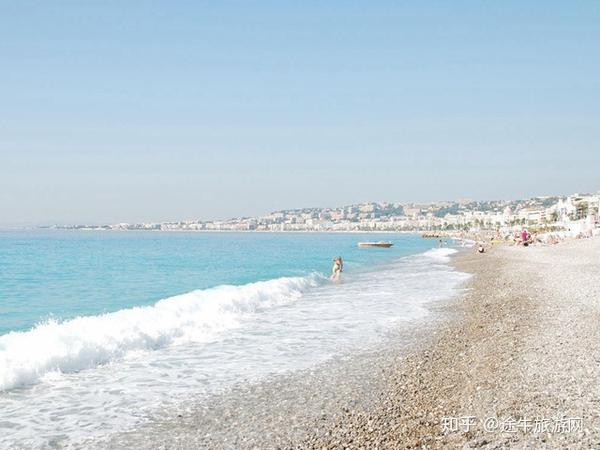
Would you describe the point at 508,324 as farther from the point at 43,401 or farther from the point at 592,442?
the point at 43,401

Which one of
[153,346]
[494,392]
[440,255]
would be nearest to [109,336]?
[153,346]

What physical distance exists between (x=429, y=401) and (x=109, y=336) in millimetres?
7477

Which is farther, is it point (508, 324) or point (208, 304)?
point (208, 304)

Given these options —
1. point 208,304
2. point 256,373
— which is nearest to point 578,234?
point 208,304

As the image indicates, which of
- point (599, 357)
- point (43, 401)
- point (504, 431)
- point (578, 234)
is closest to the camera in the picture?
point (504, 431)

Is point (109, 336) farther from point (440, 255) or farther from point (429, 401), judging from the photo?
point (440, 255)

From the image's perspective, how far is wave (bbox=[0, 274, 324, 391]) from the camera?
972cm

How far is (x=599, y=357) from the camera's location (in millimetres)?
8641

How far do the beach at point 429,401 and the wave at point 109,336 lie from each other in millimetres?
3796

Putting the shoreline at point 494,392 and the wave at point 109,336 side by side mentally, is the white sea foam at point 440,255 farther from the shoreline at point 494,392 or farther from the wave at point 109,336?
the shoreline at point 494,392

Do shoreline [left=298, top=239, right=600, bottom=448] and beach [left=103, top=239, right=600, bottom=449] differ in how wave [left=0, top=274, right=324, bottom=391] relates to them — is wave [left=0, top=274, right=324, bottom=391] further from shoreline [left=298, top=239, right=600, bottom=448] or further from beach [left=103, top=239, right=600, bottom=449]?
shoreline [left=298, top=239, right=600, bottom=448]

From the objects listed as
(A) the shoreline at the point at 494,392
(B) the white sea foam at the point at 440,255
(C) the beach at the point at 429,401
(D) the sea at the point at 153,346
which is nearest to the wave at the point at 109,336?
(D) the sea at the point at 153,346

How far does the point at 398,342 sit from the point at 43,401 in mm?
7130

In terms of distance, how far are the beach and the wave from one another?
380cm
